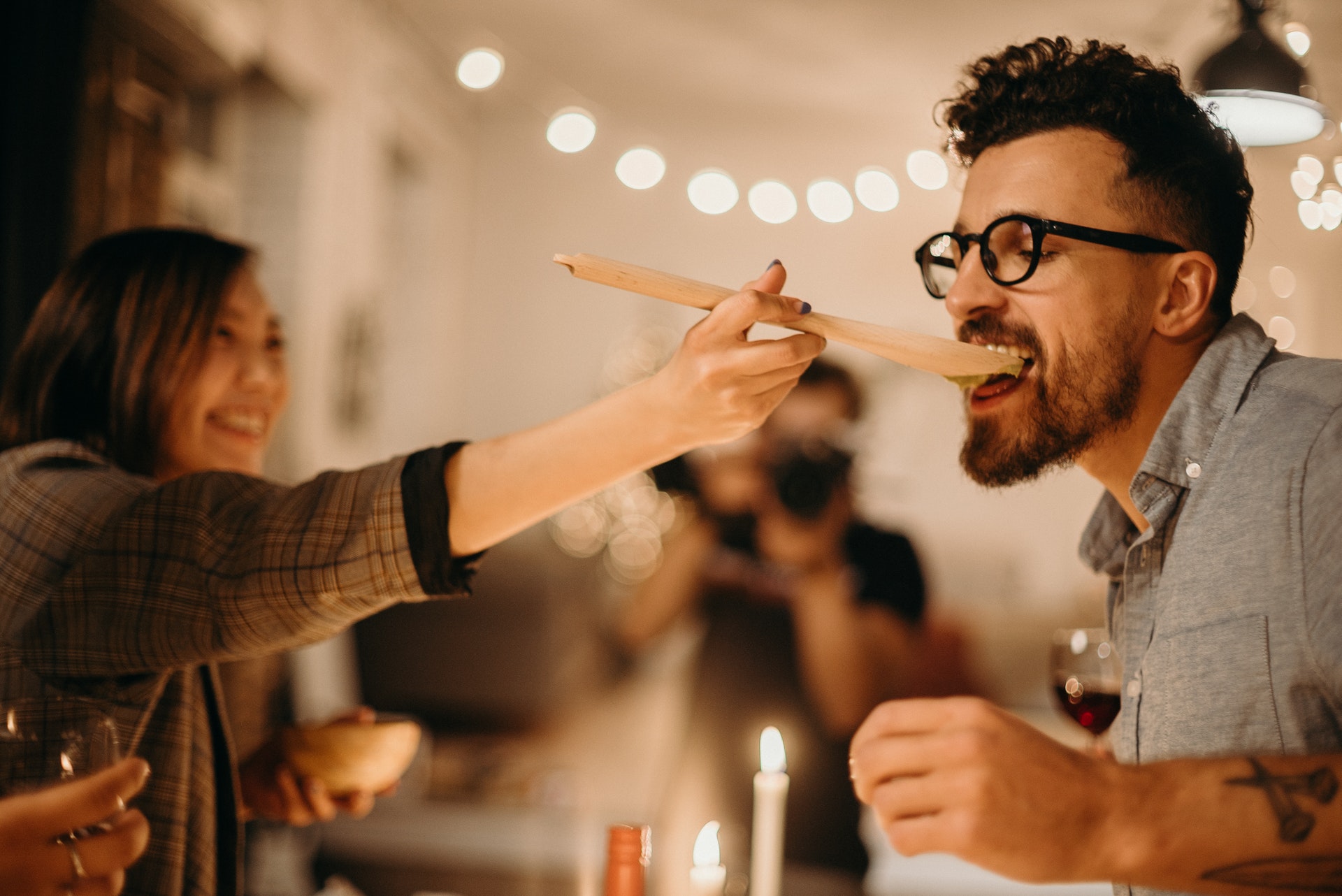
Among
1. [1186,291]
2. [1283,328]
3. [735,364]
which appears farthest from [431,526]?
[1283,328]

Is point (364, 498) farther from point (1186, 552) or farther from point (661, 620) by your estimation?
point (661, 620)

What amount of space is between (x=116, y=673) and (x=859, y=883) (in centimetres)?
162

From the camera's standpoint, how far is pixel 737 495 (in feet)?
9.43

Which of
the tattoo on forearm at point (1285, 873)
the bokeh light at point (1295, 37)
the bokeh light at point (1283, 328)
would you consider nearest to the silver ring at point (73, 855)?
the tattoo on forearm at point (1285, 873)

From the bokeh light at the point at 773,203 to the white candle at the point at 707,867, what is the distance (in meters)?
3.32

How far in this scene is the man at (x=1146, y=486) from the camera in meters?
0.63

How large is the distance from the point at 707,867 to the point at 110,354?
918 mm

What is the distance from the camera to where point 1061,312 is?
1.07 metres

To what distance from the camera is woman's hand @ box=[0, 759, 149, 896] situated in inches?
25.0

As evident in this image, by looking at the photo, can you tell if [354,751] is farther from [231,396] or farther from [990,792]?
[990,792]

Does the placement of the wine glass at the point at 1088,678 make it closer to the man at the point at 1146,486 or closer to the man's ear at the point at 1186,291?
the man at the point at 1146,486

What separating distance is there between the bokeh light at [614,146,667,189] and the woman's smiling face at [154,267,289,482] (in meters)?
2.82

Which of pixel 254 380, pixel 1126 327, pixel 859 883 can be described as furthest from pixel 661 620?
pixel 1126 327

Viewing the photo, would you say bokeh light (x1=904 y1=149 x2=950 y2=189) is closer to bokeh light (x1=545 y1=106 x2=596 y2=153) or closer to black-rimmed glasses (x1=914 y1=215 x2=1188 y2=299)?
bokeh light (x1=545 y1=106 x2=596 y2=153)
